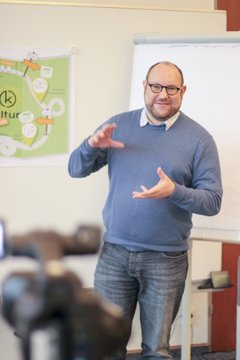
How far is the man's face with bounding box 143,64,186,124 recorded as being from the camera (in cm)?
168

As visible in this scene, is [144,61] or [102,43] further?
[102,43]

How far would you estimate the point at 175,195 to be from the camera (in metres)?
1.54

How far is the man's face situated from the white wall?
2.43ft

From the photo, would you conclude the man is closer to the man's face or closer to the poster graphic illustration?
the man's face

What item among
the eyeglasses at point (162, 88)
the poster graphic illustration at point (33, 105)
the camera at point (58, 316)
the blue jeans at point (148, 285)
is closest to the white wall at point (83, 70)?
the poster graphic illustration at point (33, 105)

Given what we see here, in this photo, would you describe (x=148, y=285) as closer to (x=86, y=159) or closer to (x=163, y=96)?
(x=86, y=159)

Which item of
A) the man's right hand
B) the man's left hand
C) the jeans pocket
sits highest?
the man's right hand

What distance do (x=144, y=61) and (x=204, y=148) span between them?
74 cm

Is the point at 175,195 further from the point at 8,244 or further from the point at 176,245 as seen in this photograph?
the point at 8,244

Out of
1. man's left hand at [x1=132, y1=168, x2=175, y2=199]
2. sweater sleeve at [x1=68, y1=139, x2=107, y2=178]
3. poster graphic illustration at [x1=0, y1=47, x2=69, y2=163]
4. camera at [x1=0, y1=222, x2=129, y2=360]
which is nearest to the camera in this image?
camera at [x1=0, y1=222, x2=129, y2=360]

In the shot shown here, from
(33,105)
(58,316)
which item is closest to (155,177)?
(33,105)

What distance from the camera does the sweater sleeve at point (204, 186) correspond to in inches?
61.6

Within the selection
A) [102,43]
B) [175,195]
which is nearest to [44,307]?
[175,195]

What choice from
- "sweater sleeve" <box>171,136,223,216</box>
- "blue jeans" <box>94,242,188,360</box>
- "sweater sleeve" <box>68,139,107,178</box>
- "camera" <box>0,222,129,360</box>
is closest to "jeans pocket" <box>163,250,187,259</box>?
"blue jeans" <box>94,242,188,360</box>
